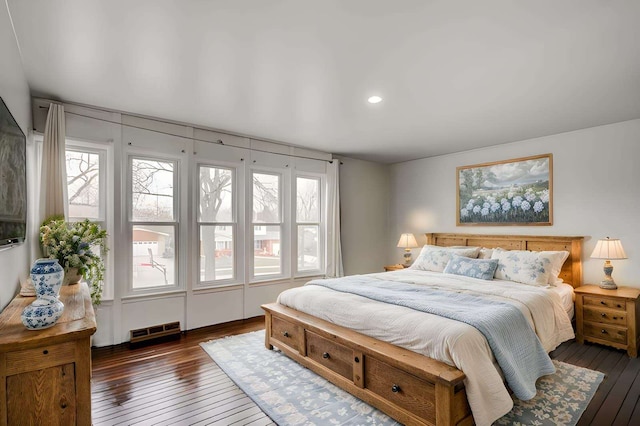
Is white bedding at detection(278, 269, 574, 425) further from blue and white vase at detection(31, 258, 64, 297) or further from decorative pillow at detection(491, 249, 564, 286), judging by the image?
blue and white vase at detection(31, 258, 64, 297)

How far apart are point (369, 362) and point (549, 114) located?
3.24m

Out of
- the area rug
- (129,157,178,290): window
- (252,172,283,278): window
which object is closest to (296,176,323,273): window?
(252,172,283,278): window

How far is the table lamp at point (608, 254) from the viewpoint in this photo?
3.60 metres

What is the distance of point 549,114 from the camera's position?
3592 mm

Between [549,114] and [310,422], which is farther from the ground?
[549,114]

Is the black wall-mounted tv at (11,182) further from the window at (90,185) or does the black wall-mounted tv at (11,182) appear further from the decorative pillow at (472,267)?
the decorative pillow at (472,267)

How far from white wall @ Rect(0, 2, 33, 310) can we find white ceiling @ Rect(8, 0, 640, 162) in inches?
4.7

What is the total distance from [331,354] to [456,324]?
1088 mm

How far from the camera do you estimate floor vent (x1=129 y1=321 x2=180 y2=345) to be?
3699mm

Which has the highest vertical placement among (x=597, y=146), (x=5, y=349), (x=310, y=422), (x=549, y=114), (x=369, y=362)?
(x=549, y=114)

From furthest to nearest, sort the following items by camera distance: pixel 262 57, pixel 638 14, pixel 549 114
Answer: pixel 549 114 → pixel 262 57 → pixel 638 14

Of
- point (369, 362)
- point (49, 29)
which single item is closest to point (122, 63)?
point (49, 29)

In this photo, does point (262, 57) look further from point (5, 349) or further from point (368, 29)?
point (5, 349)

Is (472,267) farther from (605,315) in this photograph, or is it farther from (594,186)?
(594,186)
